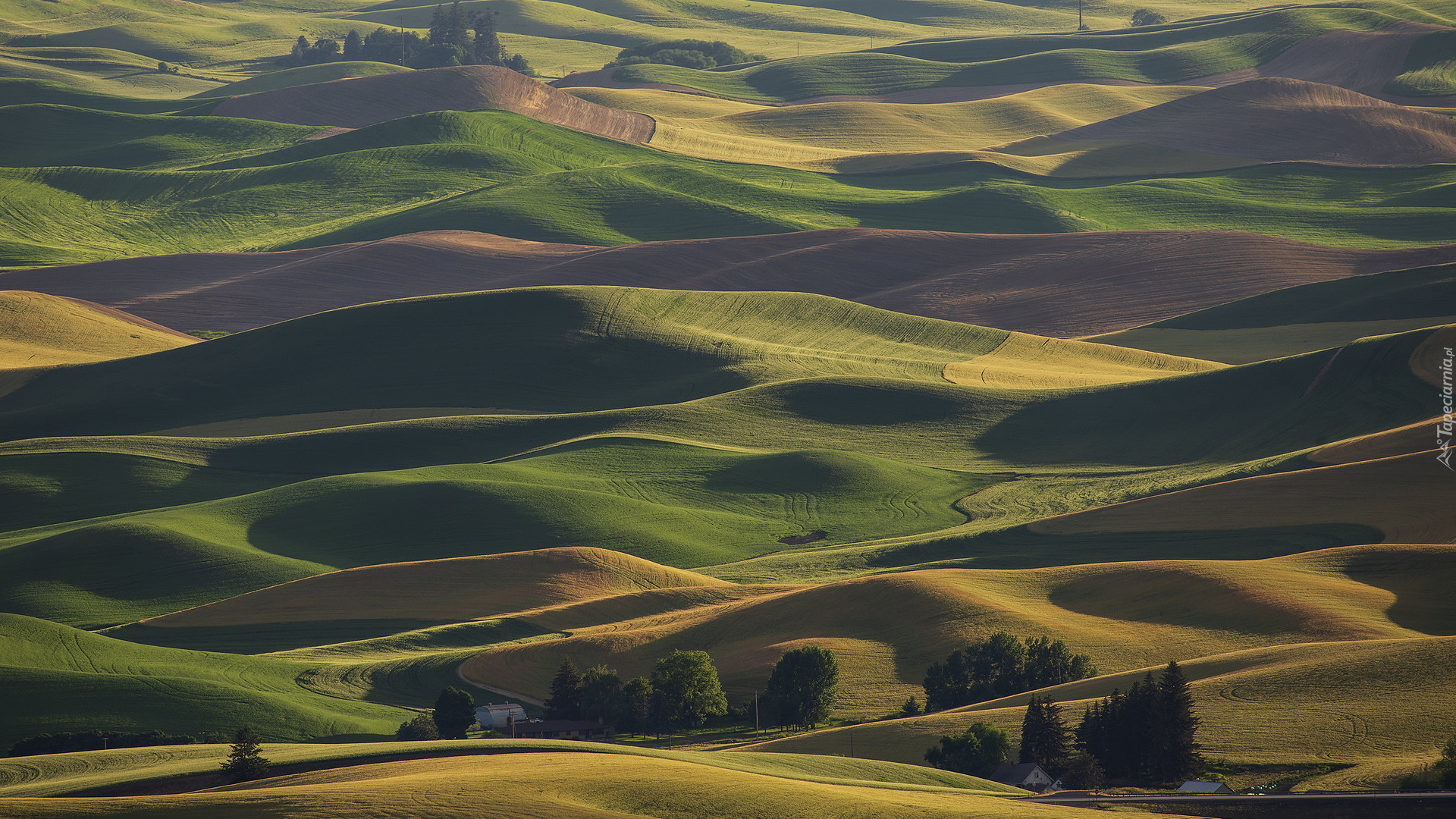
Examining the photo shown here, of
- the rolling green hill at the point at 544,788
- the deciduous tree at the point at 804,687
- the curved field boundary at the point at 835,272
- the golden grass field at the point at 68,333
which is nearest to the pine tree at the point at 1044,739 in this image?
the rolling green hill at the point at 544,788

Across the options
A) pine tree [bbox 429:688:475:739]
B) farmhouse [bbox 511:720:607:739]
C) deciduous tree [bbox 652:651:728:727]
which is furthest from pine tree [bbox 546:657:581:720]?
pine tree [bbox 429:688:475:739]

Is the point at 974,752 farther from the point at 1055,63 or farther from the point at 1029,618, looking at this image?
the point at 1055,63

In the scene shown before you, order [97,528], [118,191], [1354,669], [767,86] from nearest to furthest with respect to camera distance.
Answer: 1. [1354,669]
2. [97,528]
3. [118,191]
4. [767,86]

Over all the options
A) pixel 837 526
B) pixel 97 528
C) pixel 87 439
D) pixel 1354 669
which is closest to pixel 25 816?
pixel 1354 669

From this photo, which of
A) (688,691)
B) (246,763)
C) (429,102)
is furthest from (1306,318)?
(429,102)

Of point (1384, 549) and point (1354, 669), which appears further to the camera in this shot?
point (1384, 549)

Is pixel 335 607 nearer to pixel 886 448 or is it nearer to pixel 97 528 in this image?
pixel 97 528
